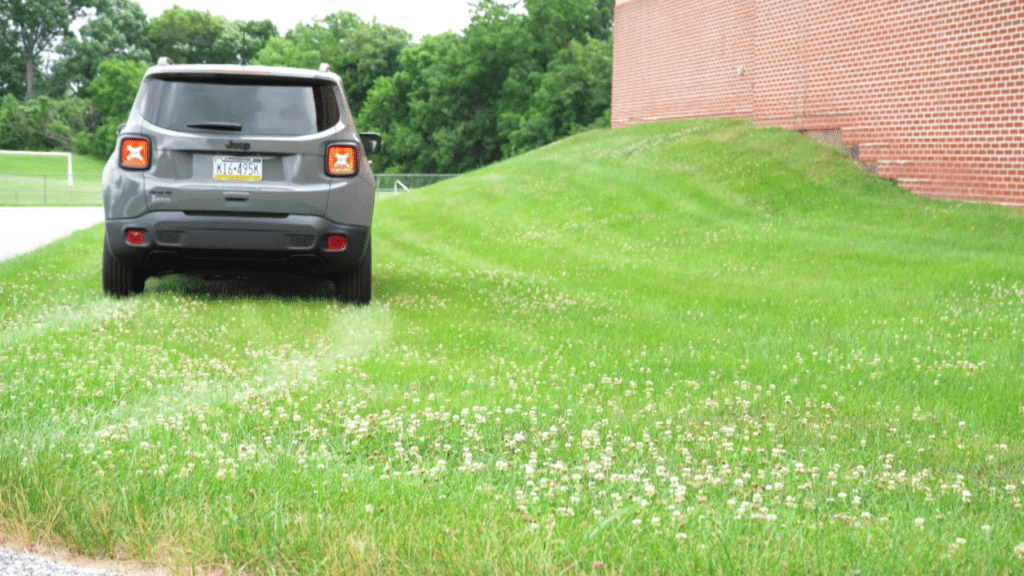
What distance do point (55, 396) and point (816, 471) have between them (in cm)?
384

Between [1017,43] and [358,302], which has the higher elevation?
[1017,43]

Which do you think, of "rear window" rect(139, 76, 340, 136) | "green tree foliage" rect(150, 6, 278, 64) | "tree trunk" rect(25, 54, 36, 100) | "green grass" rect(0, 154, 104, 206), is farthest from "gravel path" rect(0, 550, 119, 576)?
"green tree foliage" rect(150, 6, 278, 64)

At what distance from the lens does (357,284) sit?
9516 mm

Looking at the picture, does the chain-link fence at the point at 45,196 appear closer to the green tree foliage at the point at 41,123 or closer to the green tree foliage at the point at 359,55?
the green tree foliage at the point at 41,123

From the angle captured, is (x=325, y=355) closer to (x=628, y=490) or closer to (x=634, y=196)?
(x=628, y=490)

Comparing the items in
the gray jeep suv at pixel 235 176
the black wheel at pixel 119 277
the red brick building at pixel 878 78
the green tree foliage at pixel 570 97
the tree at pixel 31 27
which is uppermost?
the tree at pixel 31 27

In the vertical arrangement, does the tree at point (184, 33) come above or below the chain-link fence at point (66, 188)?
above

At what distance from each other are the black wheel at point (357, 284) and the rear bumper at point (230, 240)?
514 mm

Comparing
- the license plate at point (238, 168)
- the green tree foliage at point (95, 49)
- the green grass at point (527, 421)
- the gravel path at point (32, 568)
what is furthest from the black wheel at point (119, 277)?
the green tree foliage at point (95, 49)

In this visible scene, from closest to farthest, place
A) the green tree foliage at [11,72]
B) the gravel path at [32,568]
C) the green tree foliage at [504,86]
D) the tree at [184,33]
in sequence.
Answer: the gravel path at [32,568], the green tree foliage at [504,86], the green tree foliage at [11,72], the tree at [184,33]

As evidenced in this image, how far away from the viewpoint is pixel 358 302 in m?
9.63

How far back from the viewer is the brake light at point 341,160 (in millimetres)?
8812

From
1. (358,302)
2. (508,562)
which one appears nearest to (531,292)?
(358,302)

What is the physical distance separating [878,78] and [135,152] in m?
16.7
